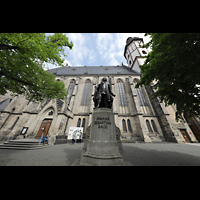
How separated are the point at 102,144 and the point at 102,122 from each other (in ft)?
2.77

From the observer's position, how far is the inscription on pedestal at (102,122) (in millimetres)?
3423

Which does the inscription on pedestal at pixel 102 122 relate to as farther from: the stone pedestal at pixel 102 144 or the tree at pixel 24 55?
the tree at pixel 24 55

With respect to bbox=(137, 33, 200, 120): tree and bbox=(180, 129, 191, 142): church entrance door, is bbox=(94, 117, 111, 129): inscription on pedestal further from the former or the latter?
bbox=(180, 129, 191, 142): church entrance door

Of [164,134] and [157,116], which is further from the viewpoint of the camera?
[157,116]

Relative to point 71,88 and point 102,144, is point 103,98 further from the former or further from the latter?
point 71,88

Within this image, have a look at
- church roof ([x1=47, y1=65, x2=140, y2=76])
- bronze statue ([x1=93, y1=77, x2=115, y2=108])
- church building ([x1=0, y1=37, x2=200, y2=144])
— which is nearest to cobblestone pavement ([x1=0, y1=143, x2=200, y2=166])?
bronze statue ([x1=93, y1=77, x2=115, y2=108])

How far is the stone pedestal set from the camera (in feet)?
9.21

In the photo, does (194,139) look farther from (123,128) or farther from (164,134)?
(123,128)

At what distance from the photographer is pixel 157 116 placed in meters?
15.1

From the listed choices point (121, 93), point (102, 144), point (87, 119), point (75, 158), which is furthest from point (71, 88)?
point (102, 144)

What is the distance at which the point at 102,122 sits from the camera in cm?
347

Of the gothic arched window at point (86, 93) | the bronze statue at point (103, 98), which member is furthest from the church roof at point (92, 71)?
the bronze statue at point (103, 98)

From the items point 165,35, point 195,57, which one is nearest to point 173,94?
point 195,57
